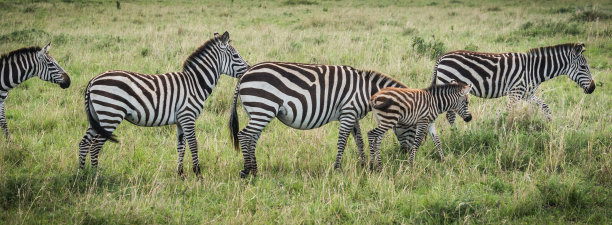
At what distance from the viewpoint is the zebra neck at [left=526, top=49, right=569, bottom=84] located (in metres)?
8.24

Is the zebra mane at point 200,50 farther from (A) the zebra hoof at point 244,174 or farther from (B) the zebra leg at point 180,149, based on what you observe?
(A) the zebra hoof at point 244,174

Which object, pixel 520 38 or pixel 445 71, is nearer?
pixel 445 71

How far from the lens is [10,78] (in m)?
7.34

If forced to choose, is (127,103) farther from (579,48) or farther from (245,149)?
(579,48)

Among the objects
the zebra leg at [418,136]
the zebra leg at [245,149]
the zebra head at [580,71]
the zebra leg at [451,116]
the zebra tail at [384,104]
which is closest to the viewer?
the zebra tail at [384,104]

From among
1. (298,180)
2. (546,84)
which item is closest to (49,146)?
(298,180)

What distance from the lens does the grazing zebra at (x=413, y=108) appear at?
600cm

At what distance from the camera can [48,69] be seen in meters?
7.81

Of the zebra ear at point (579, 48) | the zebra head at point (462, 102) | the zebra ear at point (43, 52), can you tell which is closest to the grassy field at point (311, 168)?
the zebra head at point (462, 102)

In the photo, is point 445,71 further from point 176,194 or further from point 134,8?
point 134,8

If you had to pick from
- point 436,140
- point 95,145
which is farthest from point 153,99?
point 436,140

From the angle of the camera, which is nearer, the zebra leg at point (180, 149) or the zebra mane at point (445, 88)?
the zebra leg at point (180, 149)

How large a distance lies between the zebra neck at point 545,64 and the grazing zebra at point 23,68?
8361mm

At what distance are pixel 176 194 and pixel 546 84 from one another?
30.2 ft
